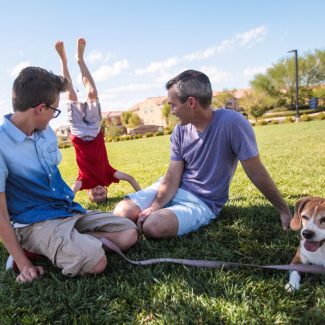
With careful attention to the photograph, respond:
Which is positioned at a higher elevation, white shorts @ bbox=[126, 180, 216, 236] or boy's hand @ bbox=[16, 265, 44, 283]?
white shorts @ bbox=[126, 180, 216, 236]

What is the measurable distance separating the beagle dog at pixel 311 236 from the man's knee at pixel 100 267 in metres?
1.40

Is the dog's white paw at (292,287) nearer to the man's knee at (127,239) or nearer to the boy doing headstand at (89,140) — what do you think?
the man's knee at (127,239)

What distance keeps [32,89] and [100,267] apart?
1.53 m

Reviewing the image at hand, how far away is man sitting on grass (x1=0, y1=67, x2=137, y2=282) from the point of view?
288 cm

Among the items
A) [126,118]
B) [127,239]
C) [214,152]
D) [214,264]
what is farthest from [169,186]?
[126,118]

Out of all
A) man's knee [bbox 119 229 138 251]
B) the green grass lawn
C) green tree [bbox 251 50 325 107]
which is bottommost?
the green grass lawn

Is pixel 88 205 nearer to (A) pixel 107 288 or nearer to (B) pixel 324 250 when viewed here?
(A) pixel 107 288

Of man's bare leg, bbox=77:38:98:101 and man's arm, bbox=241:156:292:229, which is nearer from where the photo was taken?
man's arm, bbox=241:156:292:229

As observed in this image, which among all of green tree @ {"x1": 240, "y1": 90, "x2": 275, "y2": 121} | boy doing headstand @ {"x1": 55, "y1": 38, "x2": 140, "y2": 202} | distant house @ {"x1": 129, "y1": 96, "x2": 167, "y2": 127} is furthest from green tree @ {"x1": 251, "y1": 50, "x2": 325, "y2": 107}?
boy doing headstand @ {"x1": 55, "y1": 38, "x2": 140, "y2": 202}

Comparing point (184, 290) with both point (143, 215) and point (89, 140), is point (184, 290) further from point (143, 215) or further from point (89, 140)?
point (89, 140)

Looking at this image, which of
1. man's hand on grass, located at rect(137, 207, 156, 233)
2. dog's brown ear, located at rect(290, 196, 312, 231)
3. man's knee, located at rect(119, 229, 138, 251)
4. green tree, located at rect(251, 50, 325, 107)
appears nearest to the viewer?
dog's brown ear, located at rect(290, 196, 312, 231)

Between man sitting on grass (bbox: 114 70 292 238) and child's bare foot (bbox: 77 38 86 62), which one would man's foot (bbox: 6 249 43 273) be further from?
child's bare foot (bbox: 77 38 86 62)

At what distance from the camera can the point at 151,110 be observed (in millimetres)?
100250

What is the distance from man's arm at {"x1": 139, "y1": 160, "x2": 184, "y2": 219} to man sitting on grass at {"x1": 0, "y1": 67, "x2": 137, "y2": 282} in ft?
3.40
